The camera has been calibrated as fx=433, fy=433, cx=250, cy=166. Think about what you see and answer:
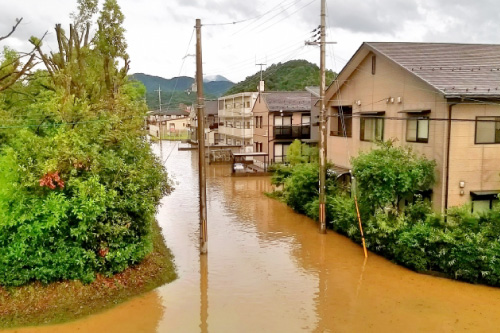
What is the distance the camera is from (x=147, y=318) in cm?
915

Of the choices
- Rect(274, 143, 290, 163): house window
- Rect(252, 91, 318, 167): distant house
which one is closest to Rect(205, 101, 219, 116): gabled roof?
Rect(252, 91, 318, 167): distant house

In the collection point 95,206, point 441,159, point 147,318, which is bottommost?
point 147,318

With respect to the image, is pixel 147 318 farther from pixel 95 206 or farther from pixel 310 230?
pixel 310 230

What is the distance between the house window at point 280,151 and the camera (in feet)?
115

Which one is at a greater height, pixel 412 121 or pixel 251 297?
pixel 412 121

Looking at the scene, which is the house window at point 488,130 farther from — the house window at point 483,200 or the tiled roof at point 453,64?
the house window at point 483,200

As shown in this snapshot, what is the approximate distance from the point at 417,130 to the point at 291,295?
7.20 metres

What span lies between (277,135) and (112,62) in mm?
18252

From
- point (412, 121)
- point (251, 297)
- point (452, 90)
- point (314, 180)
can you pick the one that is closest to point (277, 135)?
point (314, 180)

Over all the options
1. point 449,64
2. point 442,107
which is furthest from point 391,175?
point 449,64

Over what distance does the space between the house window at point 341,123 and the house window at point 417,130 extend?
3.99 m

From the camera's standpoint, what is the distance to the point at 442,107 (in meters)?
12.7

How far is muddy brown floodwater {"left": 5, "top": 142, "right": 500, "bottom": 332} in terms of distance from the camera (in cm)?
882

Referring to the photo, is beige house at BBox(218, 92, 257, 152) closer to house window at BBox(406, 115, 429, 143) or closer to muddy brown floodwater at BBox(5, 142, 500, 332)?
muddy brown floodwater at BBox(5, 142, 500, 332)
